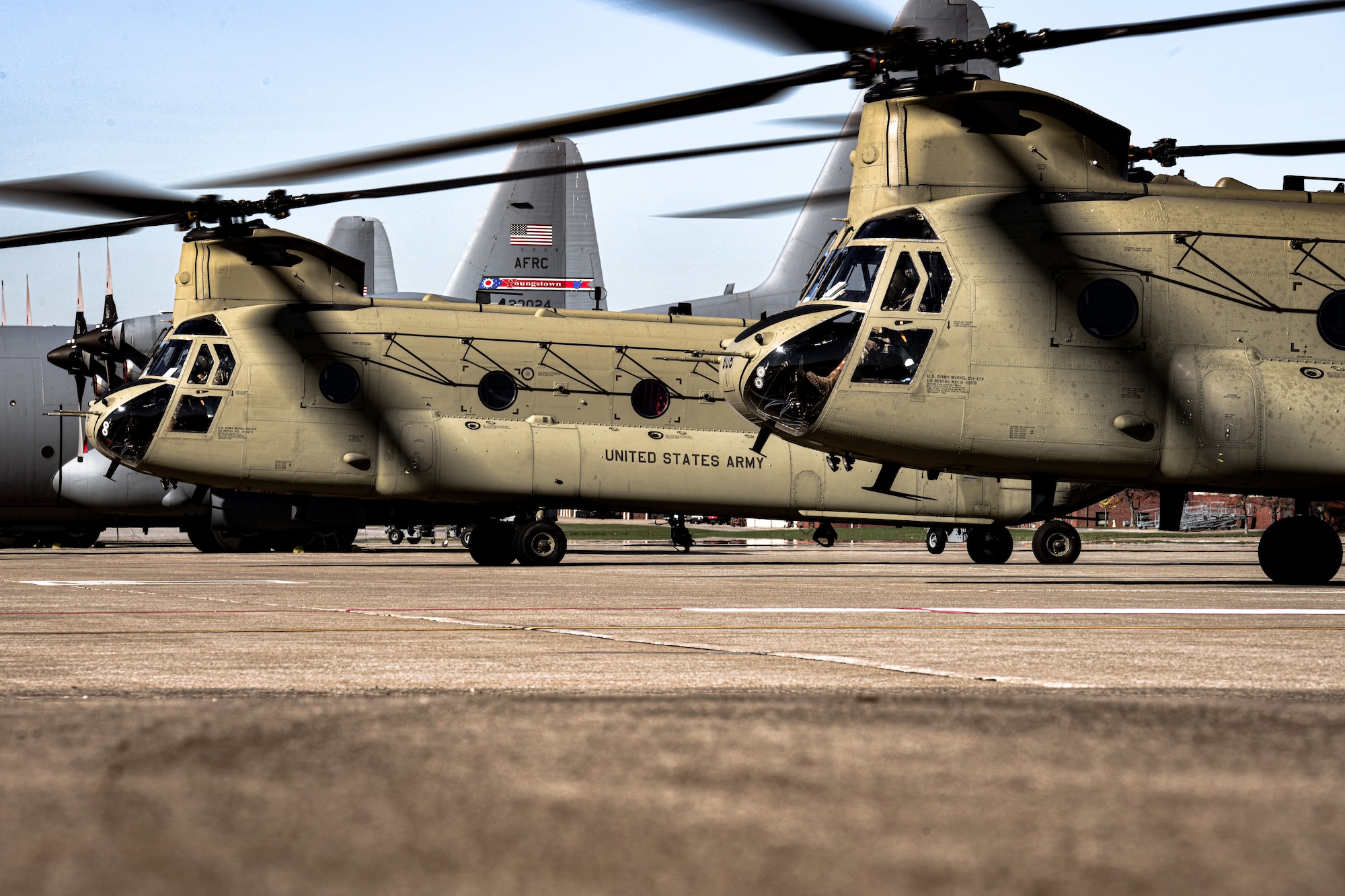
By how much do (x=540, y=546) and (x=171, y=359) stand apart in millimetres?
5723

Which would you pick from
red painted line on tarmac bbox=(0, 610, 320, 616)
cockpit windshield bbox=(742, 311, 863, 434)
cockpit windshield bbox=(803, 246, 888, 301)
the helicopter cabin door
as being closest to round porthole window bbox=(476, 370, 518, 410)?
cockpit windshield bbox=(803, 246, 888, 301)

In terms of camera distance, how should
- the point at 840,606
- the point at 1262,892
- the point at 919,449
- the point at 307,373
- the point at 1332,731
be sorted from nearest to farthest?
1. the point at 1262,892
2. the point at 1332,731
3. the point at 840,606
4. the point at 919,449
5. the point at 307,373

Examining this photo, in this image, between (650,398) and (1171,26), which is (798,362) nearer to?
(1171,26)

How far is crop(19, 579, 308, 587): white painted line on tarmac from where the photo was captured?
12.6 meters

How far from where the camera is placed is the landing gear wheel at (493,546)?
20.0 metres

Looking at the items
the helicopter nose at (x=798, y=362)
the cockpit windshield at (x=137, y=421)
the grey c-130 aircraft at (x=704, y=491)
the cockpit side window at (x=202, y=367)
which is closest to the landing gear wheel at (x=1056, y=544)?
the grey c-130 aircraft at (x=704, y=491)

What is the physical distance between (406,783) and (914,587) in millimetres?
10442

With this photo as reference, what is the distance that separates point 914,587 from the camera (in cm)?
1263

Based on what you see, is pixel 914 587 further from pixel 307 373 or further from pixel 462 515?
pixel 462 515

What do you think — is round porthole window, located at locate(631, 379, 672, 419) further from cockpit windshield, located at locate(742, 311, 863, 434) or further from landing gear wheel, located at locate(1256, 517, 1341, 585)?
landing gear wheel, located at locate(1256, 517, 1341, 585)

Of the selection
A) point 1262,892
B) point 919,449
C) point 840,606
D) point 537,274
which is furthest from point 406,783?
point 537,274

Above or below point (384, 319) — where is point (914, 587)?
below

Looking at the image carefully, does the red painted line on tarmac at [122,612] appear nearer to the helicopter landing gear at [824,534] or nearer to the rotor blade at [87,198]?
the rotor blade at [87,198]

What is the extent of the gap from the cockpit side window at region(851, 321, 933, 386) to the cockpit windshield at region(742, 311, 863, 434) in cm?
21
